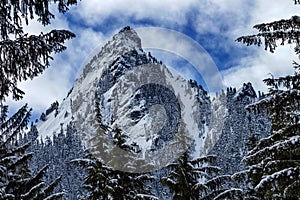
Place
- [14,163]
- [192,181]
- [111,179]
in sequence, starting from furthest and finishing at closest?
[111,179], [192,181], [14,163]

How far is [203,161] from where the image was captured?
14.1 meters

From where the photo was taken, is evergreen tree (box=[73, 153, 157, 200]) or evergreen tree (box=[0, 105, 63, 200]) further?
evergreen tree (box=[73, 153, 157, 200])

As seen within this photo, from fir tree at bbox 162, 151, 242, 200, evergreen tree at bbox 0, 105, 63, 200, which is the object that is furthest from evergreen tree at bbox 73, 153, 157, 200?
evergreen tree at bbox 0, 105, 63, 200

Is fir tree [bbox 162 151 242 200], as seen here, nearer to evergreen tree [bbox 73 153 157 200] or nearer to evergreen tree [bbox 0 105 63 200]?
evergreen tree [bbox 73 153 157 200]

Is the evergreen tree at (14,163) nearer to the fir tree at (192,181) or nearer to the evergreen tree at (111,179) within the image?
the evergreen tree at (111,179)

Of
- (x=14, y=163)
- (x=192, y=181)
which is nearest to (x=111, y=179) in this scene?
(x=192, y=181)

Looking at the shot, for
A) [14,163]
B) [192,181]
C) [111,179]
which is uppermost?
[111,179]

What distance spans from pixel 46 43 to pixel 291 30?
5.13 meters

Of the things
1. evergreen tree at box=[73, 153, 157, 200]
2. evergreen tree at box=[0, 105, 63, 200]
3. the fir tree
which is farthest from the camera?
evergreen tree at box=[73, 153, 157, 200]

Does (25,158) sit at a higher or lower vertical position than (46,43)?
higher

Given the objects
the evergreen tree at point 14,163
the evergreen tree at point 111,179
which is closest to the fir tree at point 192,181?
the evergreen tree at point 111,179

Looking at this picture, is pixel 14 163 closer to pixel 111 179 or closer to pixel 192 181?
pixel 111 179

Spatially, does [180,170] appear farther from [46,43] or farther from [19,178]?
[46,43]

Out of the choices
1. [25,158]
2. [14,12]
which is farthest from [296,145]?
[25,158]
